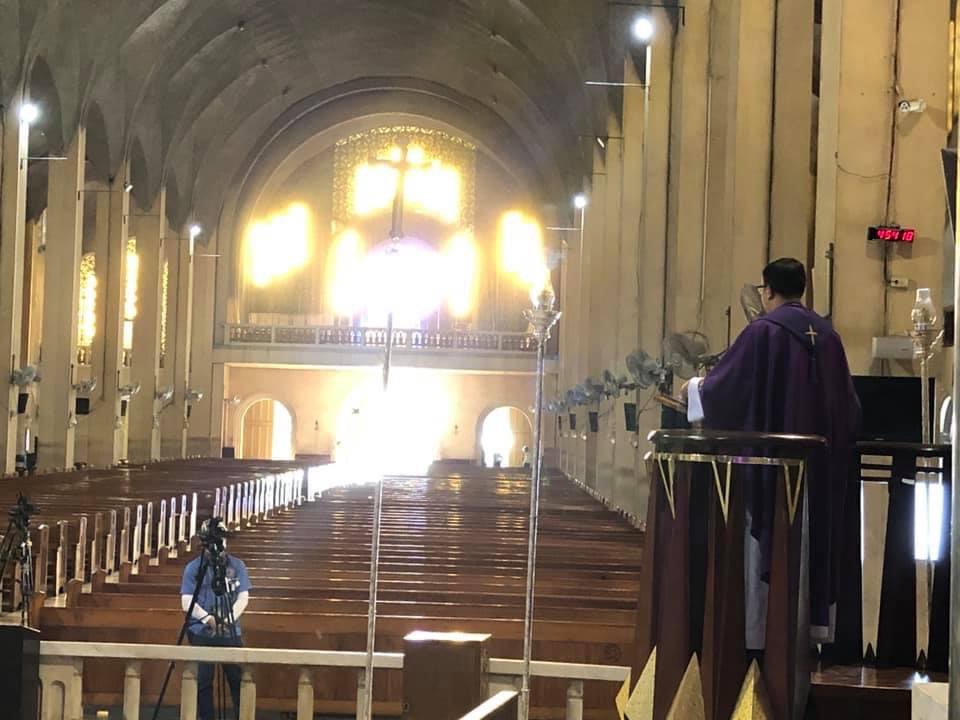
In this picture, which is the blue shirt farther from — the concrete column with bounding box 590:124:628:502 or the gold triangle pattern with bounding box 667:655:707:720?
the concrete column with bounding box 590:124:628:502

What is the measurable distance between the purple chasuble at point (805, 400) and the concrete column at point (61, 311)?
1989 centimetres

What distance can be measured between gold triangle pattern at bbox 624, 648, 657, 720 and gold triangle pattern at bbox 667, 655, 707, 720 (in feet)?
0.43

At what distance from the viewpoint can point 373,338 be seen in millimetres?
31828

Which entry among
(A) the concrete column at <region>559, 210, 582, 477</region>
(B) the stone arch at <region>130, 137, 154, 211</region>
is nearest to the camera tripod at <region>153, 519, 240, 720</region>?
(A) the concrete column at <region>559, 210, 582, 477</region>

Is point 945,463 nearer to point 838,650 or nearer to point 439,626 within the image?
point 838,650

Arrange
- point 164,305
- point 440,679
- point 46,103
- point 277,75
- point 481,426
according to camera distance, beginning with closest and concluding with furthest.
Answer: point 440,679 → point 46,103 → point 277,75 → point 164,305 → point 481,426

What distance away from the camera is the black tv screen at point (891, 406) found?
6199mm

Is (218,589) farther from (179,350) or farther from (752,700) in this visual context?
(179,350)

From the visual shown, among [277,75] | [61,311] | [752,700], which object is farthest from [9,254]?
[752,700]

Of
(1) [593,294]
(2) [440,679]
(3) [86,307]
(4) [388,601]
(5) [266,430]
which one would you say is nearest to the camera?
(2) [440,679]

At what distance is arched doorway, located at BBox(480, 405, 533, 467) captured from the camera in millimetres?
34375

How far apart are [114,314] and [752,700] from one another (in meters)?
23.9

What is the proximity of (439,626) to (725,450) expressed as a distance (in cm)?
322

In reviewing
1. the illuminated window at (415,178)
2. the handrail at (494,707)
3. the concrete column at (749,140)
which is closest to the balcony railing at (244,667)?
the handrail at (494,707)
